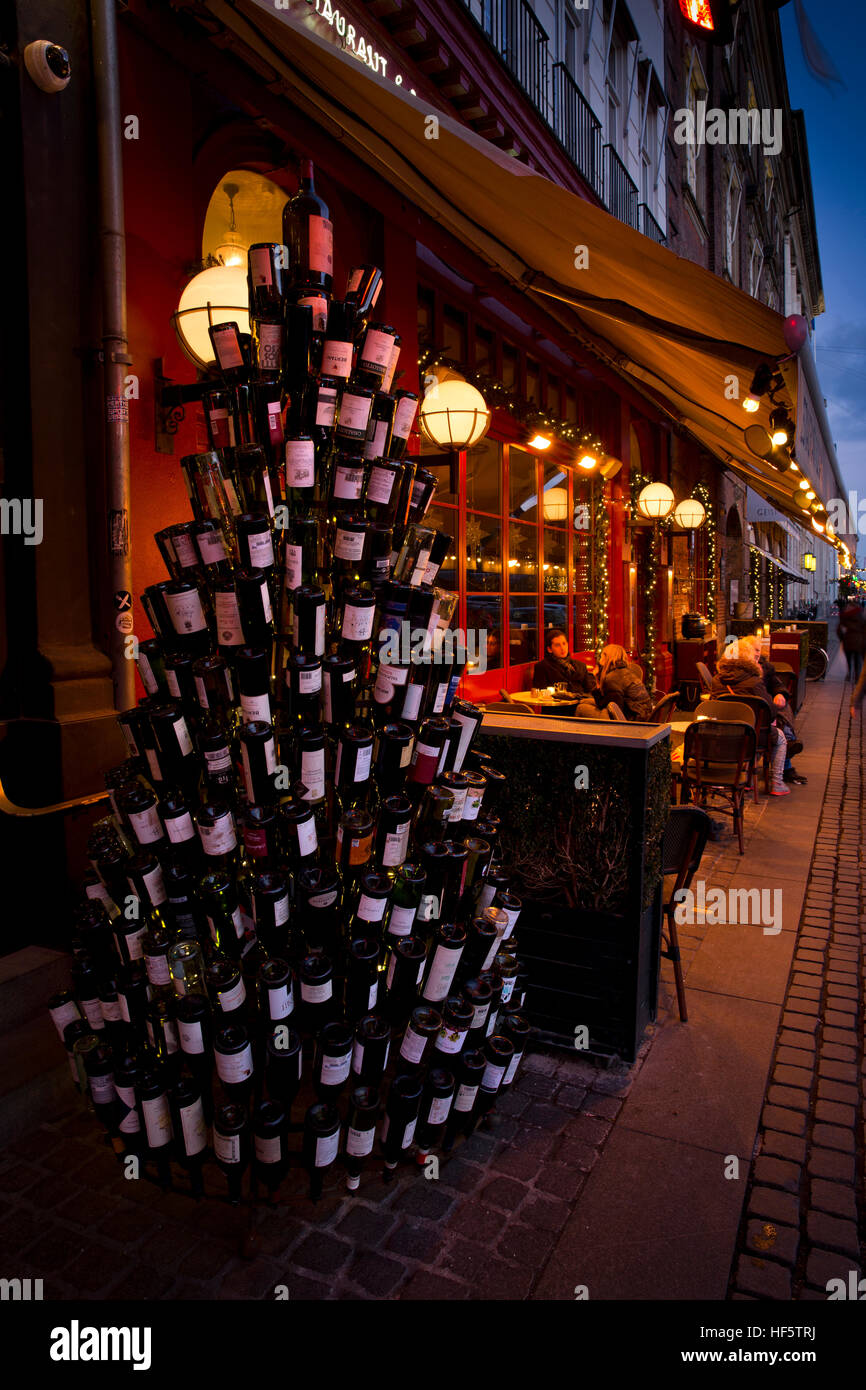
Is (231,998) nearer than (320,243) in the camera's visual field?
Yes

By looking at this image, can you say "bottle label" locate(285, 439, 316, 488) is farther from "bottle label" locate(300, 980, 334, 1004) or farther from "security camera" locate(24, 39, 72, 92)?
"security camera" locate(24, 39, 72, 92)

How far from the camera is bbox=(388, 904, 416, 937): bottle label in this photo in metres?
2.59

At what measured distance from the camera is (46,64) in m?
3.45

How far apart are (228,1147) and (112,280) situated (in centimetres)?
384

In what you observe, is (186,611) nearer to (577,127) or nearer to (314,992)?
(314,992)

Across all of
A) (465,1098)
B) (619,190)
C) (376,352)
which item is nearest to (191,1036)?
(465,1098)

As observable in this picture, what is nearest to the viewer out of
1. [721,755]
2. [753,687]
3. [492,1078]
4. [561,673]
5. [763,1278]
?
[763,1278]

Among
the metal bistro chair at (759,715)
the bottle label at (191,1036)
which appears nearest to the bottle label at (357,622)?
the bottle label at (191,1036)

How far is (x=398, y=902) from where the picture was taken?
2.60 meters


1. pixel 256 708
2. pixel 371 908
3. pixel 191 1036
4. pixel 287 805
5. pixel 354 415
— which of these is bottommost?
pixel 191 1036

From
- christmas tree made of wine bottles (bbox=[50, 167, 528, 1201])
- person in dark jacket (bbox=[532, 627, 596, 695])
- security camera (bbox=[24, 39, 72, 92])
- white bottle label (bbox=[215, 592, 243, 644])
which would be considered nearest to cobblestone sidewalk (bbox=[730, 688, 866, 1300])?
christmas tree made of wine bottles (bbox=[50, 167, 528, 1201])

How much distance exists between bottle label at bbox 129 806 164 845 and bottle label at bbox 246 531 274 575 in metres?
0.88

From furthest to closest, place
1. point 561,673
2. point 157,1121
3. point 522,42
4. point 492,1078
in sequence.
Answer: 1. point 561,673
2. point 522,42
3. point 492,1078
4. point 157,1121
